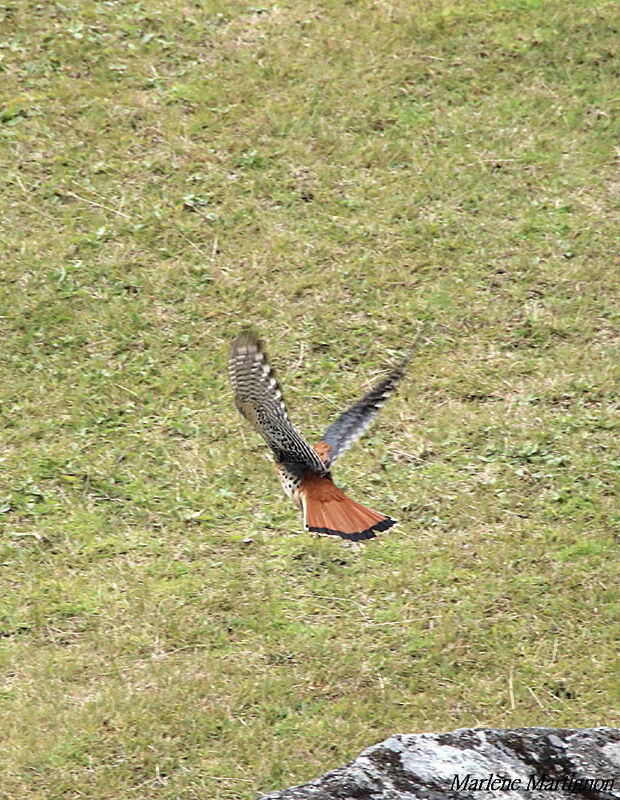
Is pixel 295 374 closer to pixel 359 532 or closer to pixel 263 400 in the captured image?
pixel 263 400

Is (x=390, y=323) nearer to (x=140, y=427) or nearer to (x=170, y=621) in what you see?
(x=140, y=427)

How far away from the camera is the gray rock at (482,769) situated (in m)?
3.65

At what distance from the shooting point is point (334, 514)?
15.9 ft

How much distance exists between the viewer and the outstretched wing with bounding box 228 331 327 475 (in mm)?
4738

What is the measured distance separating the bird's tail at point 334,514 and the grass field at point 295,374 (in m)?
1.19

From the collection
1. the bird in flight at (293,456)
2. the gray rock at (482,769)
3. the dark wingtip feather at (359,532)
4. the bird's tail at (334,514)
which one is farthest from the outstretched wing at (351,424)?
the gray rock at (482,769)

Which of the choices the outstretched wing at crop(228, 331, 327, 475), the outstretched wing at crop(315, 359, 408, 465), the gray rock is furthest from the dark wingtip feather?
the gray rock

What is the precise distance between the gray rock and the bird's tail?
3.36ft

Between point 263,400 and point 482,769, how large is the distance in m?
1.67

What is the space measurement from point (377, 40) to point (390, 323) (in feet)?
9.38

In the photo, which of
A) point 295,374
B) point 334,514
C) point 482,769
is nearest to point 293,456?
point 334,514

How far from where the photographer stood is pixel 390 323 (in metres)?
7.84

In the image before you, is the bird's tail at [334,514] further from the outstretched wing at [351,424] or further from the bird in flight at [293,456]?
the outstretched wing at [351,424]

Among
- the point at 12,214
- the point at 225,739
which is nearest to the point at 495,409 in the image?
the point at 225,739
